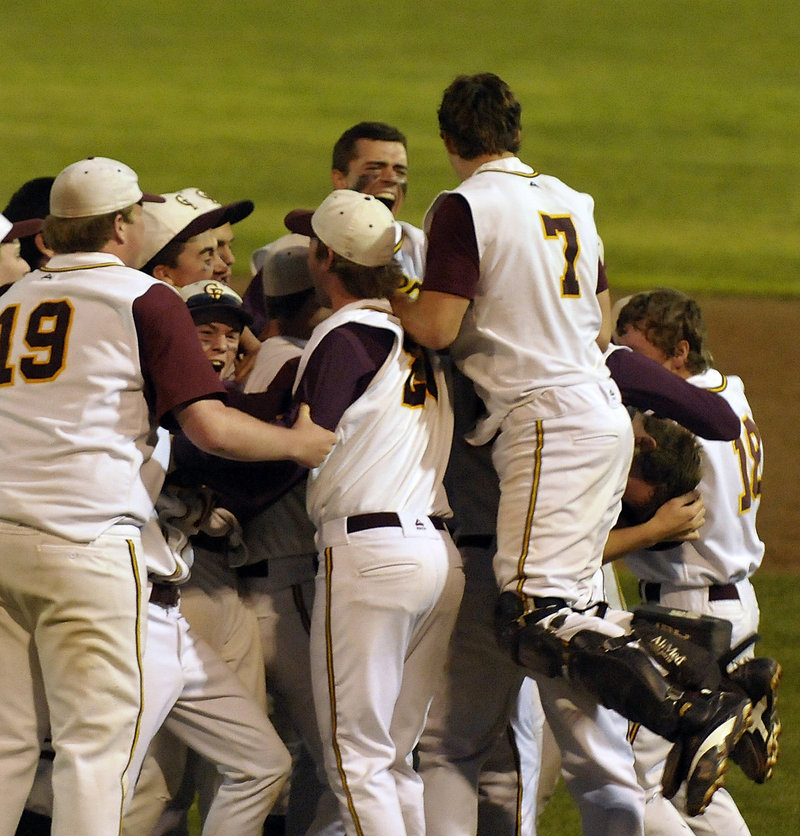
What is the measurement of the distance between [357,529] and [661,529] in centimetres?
95

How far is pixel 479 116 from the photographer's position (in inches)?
133

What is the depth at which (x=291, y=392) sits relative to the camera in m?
3.29

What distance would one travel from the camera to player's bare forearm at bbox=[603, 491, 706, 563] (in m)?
3.65

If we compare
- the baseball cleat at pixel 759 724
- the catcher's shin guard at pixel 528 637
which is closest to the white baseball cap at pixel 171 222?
the catcher's shin guard at pixel 528 637

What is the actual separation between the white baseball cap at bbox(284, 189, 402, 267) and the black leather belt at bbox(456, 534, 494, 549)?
2.57 feet

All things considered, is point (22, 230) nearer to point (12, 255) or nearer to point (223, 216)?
point (12, 255)

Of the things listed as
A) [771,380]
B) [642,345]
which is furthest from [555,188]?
[771,380]

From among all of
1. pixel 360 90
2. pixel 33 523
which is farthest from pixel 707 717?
pixel 360 90

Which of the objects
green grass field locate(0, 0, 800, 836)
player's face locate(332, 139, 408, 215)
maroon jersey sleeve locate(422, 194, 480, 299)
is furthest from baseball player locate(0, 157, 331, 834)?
green grass field locate(0, 0, 800, 836)

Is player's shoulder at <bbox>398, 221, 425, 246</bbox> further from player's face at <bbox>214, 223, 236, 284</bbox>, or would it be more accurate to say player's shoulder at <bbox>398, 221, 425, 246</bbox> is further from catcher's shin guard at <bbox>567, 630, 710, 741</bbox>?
catcher's shin guard at <bbox>567, 630, 710, 741</bbox>

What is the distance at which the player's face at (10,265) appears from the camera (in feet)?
13.0

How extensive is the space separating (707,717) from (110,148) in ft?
55.3

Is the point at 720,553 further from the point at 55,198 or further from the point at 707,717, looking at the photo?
the point at 55,198

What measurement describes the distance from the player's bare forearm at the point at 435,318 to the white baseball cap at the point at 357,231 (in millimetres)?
158
